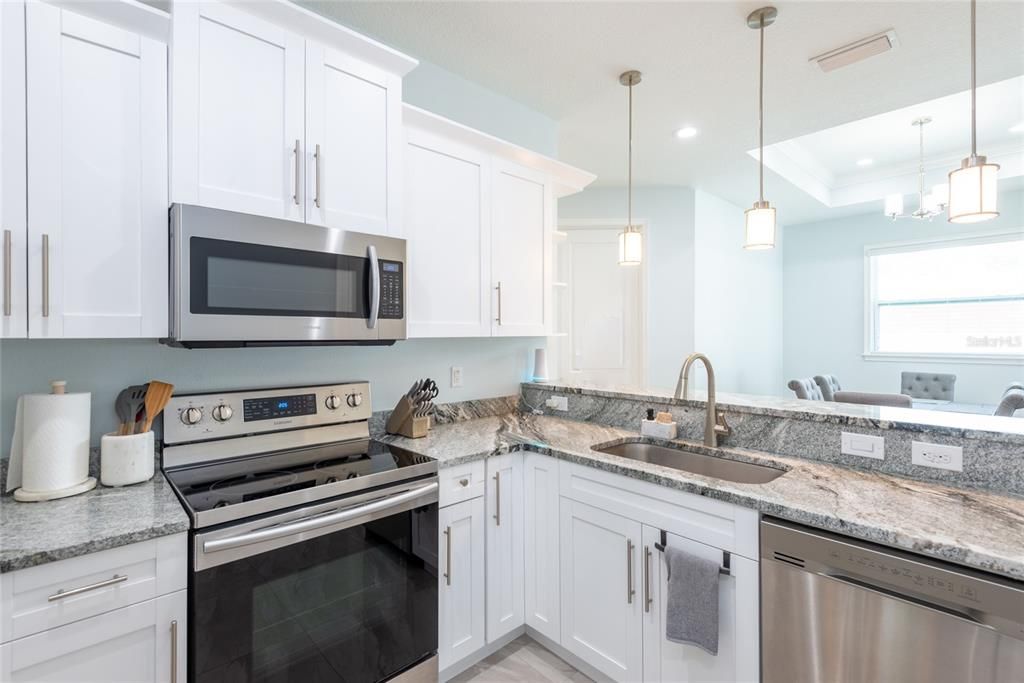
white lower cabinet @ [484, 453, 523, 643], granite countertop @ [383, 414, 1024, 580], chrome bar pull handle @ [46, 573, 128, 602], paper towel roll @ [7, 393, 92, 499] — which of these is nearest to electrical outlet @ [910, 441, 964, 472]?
granite countertop @ [383, 414, 1024, 580]

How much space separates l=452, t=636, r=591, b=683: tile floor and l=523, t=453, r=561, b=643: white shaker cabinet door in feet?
0.36

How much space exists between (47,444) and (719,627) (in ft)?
6.47

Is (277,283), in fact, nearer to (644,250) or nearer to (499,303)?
(499,303)

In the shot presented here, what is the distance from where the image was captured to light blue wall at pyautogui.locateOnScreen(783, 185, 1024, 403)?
5141mm

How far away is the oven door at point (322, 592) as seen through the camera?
4.09ft

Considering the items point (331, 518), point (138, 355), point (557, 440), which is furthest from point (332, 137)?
point (557, 440)

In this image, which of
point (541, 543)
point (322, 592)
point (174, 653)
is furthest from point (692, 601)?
point (174, 653)

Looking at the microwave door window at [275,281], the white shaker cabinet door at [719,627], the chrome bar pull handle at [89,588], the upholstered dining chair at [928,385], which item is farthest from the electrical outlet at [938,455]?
the upholstered dining chair at [928,385]

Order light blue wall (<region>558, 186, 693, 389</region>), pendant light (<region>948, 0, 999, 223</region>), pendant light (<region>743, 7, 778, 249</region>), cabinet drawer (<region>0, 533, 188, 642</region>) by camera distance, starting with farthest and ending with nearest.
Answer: light blue wall (<region>558, 186, 693, 389</region>) → pendant light (<region>743, 7, 778, 249</region>) → pendant light (<region>948, 0, 999, 223</region>) → cabinet drawer (<region>0, 533, 188, 642</region>)

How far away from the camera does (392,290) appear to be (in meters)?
1.89

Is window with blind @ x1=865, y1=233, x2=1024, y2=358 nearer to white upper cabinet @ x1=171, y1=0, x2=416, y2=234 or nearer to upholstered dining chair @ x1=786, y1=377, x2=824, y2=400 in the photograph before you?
upholstered dining chair @ x1=786, y1=377, x2=824, y2=400

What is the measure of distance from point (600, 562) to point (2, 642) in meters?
1.61

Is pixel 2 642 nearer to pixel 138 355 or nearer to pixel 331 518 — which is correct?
pixel 331 518

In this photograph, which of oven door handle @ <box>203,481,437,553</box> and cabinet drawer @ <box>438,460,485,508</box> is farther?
cabinet drawer @ <box>438,460,485,508</box>
